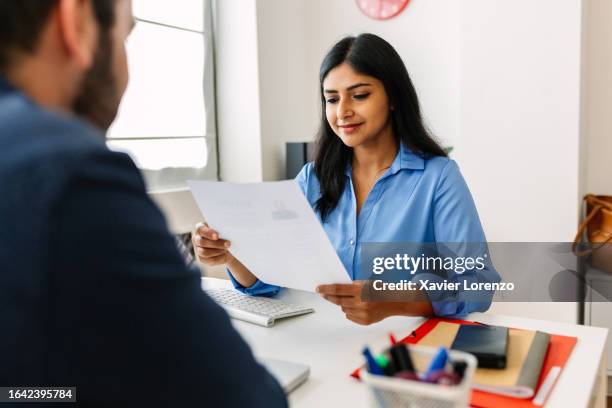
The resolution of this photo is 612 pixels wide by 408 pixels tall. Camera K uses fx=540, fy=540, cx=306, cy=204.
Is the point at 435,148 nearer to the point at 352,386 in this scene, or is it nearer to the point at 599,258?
the point at 352,386

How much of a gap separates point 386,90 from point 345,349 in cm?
86

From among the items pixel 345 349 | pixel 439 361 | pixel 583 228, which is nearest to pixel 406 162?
pixel 345 349

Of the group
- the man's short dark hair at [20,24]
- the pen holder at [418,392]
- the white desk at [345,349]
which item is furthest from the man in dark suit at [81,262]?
the white desk at [345,349]

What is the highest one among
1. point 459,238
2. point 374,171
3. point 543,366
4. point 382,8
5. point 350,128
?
point 382,8

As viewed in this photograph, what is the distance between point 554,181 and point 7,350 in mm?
2579

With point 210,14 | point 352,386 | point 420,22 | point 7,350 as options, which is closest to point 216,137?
point 210,14

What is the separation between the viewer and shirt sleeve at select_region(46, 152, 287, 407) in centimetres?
36

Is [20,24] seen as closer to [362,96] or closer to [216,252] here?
[216,252]

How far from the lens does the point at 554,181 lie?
2555 millimetres

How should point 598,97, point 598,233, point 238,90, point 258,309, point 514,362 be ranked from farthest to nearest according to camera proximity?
point 238,90 < point 598,97 < point 598,233 < point 258,309 < point 514,362

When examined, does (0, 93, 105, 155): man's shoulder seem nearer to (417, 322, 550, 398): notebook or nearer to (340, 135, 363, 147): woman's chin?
(417, 322, 550, 398): notebook

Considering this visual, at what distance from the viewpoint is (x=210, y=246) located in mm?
1302

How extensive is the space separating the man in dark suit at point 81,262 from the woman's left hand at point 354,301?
2.01ft

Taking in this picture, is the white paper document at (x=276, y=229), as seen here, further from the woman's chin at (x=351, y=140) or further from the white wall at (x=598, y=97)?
the white wall at (x=598, y=97)
